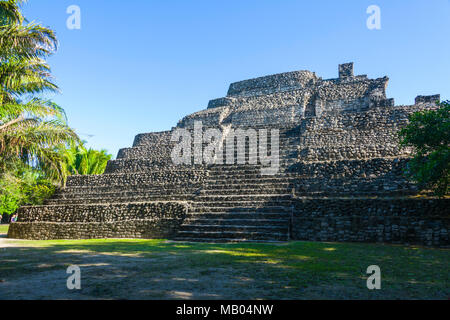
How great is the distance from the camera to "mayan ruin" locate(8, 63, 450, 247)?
8.41 m

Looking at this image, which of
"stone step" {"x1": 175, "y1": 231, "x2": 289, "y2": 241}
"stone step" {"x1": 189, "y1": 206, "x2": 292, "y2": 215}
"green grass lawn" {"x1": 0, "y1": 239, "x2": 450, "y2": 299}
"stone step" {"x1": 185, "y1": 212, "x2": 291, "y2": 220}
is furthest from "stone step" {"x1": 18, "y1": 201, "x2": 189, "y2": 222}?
"green grass lawn" {"x1": 0, "y1": 239, "x2": 450, "y2": 299}

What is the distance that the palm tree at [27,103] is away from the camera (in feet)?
27.3

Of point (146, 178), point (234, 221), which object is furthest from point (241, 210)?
point (146, 178)

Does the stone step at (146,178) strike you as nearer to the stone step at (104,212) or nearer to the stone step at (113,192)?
the stone step at (113,192)

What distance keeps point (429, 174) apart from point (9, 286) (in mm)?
8003

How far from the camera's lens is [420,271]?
4637 mm

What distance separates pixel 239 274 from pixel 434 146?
6.42m

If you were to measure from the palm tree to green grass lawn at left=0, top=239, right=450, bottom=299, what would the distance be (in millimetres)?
3720

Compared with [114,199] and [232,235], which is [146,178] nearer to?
[114,199]

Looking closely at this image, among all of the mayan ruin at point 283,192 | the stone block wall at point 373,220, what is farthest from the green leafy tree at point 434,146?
the mayan ruin at point 283,192

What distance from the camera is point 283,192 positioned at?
10.5m

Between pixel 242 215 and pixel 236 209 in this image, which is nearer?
pixel 242 215
